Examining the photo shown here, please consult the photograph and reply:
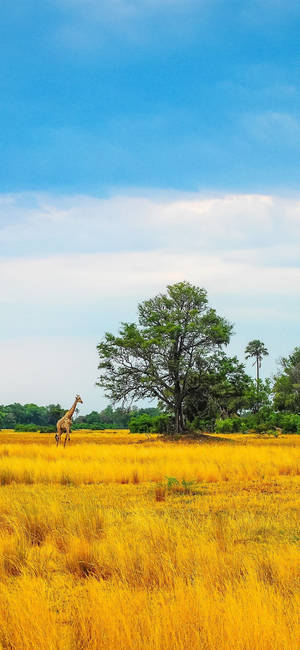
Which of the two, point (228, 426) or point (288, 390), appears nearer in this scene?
point (228, 426)

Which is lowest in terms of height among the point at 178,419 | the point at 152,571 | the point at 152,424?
the point at 152,571

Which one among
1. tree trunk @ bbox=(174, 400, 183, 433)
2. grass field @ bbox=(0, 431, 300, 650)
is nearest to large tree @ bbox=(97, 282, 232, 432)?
tree trunk @ bbox=(174, 400, 183, 433)

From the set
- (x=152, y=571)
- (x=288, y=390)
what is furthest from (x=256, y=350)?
(x=152, y=571)

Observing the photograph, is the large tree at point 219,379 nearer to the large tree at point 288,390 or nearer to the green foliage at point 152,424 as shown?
the green foliage at point 152,424

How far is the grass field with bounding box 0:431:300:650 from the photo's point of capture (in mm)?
4113

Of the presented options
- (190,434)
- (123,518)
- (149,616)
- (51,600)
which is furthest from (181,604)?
(190,434)

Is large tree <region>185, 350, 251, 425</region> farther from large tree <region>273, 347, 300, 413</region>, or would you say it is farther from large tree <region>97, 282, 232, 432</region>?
large tree <region>273, 347, 300, 413</region>

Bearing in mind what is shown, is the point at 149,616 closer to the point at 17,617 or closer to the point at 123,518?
the point at 17,617

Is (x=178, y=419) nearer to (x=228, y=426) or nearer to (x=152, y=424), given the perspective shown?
(x=228, y=426)

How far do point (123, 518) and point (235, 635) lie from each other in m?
5.00

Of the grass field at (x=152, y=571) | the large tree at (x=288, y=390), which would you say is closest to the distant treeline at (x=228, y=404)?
the large tree at (x=288, y=390)

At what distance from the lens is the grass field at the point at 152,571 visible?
411 cm

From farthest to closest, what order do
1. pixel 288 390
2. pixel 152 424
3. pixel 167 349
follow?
1. pixel 288 390
2. pixel 152 424
3. pixel 167 349

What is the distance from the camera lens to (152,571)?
5988mm
